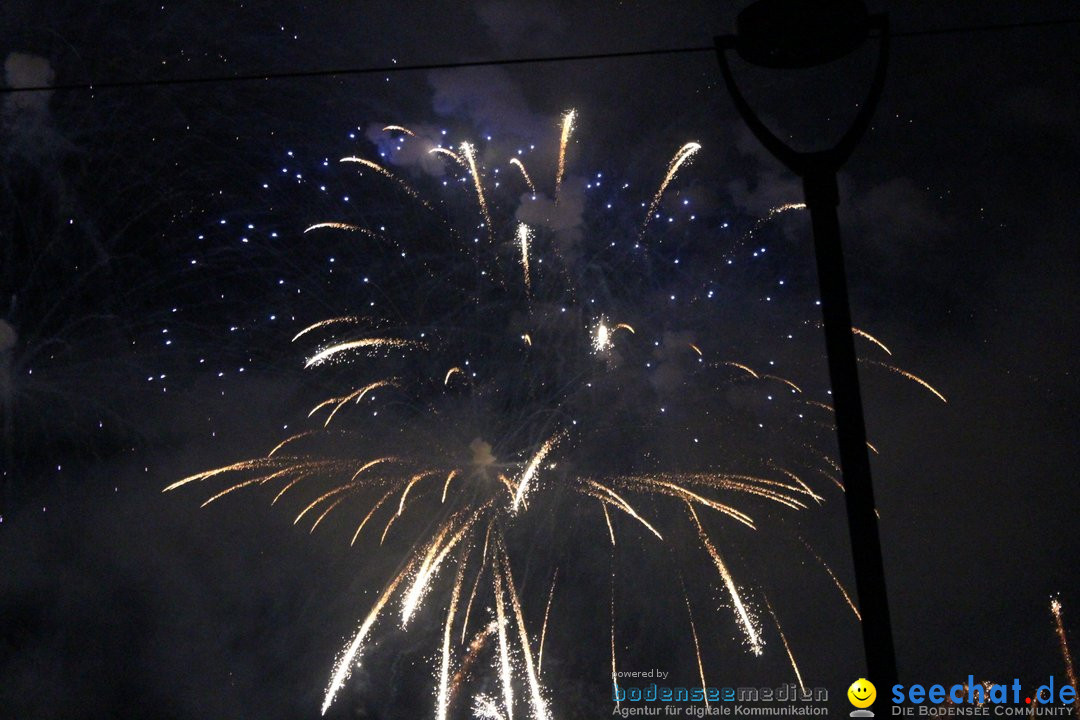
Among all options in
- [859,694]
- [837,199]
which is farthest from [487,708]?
[837,199]

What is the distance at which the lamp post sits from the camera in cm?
490

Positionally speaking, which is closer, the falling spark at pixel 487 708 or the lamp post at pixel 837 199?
the lamp post at pixel 837 199

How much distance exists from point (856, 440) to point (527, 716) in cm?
9273

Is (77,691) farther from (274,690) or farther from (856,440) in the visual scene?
(856,440)

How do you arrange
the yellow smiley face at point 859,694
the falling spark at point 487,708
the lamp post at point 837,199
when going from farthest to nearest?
the falling spark at point 487,708 → the yellow smiley face at point 859,694 → the lamp post at point 837,199

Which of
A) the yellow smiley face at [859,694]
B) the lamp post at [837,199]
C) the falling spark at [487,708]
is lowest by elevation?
the yellow smiley face at [859,694]

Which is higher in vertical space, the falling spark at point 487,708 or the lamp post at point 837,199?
the falling spark at point 487,708

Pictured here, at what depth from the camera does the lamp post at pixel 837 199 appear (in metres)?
4.90

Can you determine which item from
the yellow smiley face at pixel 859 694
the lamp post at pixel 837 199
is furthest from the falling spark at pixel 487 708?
the lamp post at pixel 837 199

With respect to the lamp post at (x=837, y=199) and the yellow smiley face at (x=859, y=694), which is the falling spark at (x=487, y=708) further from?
the lamp post at (x=837, y=199)

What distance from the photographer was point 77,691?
7444 centimetres

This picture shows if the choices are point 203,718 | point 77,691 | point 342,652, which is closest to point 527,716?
point 342,652

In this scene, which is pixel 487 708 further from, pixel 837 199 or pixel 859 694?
pixel 837 199

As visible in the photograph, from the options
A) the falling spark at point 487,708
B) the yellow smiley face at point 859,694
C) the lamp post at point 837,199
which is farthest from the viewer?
the falling spark at point 487,708
